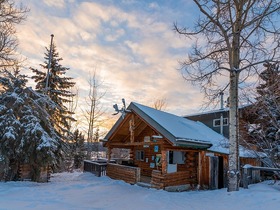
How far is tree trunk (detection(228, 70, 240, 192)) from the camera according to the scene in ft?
32.4

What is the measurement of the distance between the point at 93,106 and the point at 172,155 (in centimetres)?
1677

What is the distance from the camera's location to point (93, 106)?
28734mm

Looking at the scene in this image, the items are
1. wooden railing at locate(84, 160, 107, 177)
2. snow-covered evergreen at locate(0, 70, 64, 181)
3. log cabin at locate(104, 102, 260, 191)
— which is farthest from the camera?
wooden railing at locate(84, 160, 107, 177)

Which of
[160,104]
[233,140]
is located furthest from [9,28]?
[160,104]

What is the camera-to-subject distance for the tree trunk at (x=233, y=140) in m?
9.89

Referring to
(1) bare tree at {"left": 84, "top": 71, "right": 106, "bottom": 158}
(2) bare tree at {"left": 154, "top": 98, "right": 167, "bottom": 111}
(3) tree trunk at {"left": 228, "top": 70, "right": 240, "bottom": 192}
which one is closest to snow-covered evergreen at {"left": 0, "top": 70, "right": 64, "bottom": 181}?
(3) tree trunk at {"left": 228, "top": 70, "right": 240, "bottom": 192}

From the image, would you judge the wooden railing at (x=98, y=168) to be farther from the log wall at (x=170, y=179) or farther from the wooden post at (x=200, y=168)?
the wooden post at (x=200, y=168)

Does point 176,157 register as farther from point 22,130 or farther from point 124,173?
point 22,130

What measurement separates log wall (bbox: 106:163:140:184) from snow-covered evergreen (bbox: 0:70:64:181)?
3.66 m

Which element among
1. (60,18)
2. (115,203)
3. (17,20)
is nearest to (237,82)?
(115,203)

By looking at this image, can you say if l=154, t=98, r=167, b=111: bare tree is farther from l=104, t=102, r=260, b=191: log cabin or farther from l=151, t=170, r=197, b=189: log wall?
l=151, t=170, r=197, b=189: log wall

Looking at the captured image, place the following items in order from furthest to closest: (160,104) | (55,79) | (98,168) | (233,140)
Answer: (160,104)
(55,79)
(98,168)
(233,140)

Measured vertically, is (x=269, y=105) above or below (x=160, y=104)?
below

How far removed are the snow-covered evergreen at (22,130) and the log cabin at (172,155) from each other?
4.06 meters
